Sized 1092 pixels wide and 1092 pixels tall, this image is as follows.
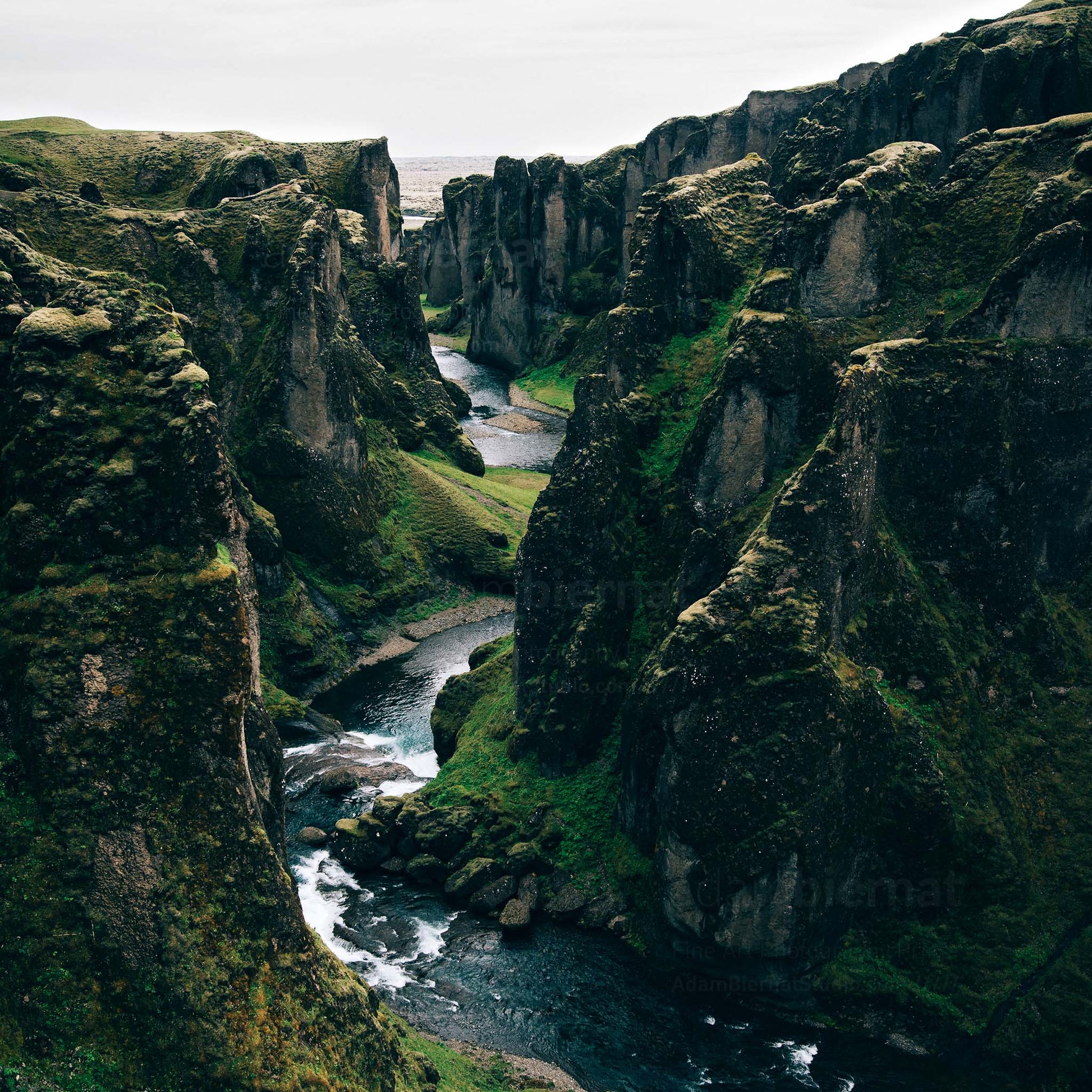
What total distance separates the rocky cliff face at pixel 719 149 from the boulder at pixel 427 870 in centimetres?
4015

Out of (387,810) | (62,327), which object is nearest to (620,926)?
(387,810)

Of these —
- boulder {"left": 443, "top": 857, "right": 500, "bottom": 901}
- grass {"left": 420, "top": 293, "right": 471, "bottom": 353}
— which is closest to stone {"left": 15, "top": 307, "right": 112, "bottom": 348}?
boulder {"left": 443, "top": 857, "right": 500, "bottom": 901}

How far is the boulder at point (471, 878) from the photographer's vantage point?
170ft

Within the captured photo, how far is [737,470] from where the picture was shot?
Answer: 5341cm

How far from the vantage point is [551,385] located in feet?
488

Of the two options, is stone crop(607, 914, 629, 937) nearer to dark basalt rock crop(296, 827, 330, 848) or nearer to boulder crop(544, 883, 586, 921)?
boulder crop(544, 883, 586, 921)

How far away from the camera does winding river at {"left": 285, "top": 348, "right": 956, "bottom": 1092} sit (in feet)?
138

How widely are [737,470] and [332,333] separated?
4091 cm

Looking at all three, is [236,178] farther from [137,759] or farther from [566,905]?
[137,759]

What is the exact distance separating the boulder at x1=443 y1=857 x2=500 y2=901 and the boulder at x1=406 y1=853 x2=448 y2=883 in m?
1.03

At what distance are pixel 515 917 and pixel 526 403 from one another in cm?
10249

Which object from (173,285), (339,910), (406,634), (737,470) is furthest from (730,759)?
(173,285)

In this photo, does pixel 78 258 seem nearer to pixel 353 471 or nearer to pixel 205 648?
pixel 353 471

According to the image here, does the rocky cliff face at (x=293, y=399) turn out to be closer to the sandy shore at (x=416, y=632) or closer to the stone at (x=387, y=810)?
the sandy shore at (x=416, y=632)
